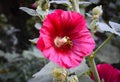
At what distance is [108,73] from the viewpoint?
987mm

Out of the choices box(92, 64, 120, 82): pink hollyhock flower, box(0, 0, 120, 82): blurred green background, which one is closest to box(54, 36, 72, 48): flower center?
box(92, 64, 120, 82): pink hollyhock flower

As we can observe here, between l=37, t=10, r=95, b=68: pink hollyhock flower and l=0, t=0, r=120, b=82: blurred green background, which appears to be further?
l=0, t=0, r=120, b=82: blurred green background

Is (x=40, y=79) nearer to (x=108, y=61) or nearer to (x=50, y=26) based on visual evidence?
(x=50, y=26)

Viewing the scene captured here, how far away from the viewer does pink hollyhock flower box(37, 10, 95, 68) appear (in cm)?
79

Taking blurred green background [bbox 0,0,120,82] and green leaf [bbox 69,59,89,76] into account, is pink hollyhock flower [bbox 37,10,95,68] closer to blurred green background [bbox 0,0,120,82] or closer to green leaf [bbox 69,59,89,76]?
green leaf [bbox 69,59,89,76]

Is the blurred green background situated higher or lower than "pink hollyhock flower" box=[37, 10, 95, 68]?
lower

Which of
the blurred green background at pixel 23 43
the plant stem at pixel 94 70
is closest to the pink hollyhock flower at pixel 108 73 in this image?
the plant stem at pixel 94 70

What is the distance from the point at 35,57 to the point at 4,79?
18 centimetres

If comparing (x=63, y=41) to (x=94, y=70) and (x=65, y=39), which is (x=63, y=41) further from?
(x=94, y=70)

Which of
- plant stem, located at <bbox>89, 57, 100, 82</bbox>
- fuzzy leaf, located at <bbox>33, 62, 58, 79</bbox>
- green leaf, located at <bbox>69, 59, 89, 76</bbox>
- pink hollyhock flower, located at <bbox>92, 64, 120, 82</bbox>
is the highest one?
fuzzy leaf, located at <bbox>33, 62, 58, 79</bbox>

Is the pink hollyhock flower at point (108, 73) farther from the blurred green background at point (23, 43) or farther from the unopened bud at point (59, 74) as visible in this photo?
the blurred green background at point (23, 43)

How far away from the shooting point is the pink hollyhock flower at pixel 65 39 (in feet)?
2.60

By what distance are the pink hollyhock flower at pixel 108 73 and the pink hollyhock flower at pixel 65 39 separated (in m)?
0.16

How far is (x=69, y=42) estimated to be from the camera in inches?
33.9
